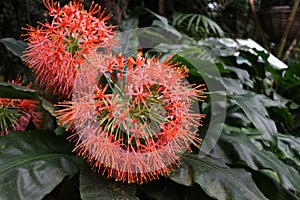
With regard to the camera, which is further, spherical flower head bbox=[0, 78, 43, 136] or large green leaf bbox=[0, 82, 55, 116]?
spherical flower head bbox=[0, 78, 43, 136]

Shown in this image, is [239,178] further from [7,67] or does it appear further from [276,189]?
[7,67]

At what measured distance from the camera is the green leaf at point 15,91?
0.56 meters

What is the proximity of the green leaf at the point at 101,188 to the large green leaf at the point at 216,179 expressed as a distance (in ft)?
0.27

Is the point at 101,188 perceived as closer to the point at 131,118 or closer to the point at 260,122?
the point at 131,118

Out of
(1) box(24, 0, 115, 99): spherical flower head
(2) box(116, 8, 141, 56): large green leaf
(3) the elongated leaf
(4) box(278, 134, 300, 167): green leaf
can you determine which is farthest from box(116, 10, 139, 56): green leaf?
(4) box(278, 134, 300, 167): green leaf

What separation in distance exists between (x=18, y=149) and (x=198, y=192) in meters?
0.33

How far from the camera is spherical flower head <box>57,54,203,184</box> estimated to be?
505 millimetres

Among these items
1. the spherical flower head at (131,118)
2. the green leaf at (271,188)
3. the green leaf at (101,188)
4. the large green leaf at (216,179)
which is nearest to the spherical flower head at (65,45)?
the spherical flower head at (131,118)

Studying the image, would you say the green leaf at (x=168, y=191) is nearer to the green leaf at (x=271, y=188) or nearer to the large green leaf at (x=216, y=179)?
the large green leaf at (x=216, y=179)

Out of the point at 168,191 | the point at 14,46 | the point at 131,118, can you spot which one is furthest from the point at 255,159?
→ the point at 14,46

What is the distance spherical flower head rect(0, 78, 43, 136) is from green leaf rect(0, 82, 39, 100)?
0.25ft

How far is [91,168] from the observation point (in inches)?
22.0

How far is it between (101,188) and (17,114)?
0.91 feet

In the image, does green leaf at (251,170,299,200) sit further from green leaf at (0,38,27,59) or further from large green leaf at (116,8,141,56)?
green leaf at (0,38,27,59)
